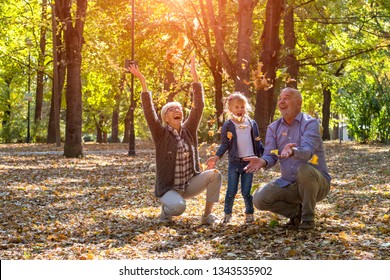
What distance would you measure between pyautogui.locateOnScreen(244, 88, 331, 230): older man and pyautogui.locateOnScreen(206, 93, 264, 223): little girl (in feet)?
2.39

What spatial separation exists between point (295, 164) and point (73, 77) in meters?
17.5

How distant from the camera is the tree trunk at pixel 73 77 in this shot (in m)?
24.9

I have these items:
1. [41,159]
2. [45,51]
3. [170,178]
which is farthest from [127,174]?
[45,51]

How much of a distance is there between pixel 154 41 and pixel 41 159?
768 cm

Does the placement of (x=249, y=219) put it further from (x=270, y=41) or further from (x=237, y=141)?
(x=270, y=41)

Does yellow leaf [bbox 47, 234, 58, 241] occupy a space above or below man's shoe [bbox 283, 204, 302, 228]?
below

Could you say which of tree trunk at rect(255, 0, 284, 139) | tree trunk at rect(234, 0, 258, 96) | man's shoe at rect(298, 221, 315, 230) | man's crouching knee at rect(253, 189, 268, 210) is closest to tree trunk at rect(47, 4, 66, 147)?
tree trunk at rect(255, 0, 284, 139)

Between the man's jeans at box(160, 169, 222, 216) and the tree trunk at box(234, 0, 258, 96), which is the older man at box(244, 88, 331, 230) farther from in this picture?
the tree trunk at box(234, 0, 258, 96)

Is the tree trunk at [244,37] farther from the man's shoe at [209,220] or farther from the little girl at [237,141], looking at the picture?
the man's shoe at [209,220]

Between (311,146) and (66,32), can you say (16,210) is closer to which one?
(311,146)

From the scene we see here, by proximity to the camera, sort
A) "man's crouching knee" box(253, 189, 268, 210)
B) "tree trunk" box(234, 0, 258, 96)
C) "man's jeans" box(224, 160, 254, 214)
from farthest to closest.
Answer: "tree trunk" box(234, 0, 258, 96) → "man's jeans" box(224, 160, 254, 214) → "man's crouching knee" box(253, 189, 268, 210)

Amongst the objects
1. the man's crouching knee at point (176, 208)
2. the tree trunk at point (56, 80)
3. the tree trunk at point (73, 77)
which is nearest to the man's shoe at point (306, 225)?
the man's crouching knee at point (176, 208)

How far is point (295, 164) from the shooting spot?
8492mm

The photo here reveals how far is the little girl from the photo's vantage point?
367 inches
